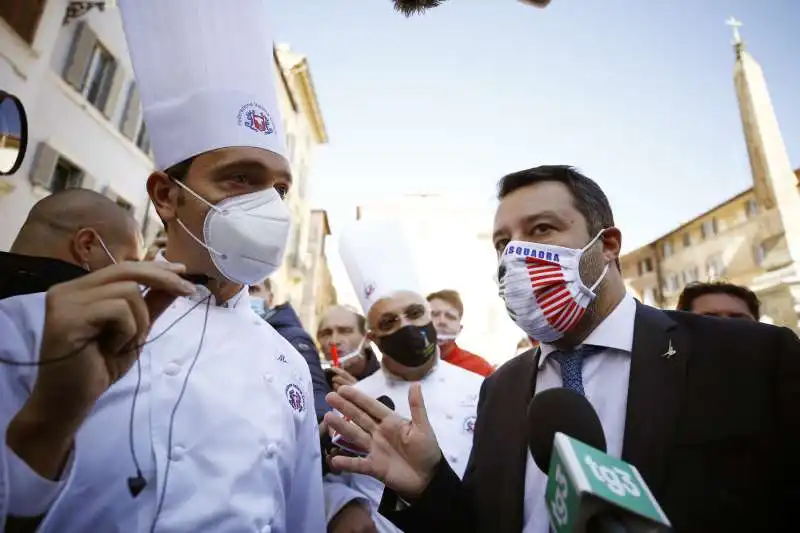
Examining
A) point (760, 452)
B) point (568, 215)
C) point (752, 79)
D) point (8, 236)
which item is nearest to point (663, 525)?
point (760, 452)

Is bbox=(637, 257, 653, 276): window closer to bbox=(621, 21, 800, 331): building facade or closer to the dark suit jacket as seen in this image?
bbox=(621, 21, 800, 331): building facade

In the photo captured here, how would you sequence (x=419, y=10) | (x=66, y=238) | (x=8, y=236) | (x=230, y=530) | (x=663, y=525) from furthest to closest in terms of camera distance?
1. (x=8, y=236)
2. (x=419, y=10)
3. (x=66, y=238)
4. (x=230, y=530)
5. (x=663, y=525)

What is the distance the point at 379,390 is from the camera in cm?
321

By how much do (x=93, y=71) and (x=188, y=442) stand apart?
384 inches

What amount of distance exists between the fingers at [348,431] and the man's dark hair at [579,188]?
45.7 inches

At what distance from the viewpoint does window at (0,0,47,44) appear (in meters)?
5.91

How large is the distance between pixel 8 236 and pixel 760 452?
26.2ft

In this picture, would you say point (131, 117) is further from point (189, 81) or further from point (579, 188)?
point (579, 188)

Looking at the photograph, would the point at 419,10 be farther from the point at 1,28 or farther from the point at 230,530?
the point at 1,28

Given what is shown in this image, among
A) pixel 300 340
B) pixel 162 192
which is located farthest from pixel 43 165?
pixel 162 192

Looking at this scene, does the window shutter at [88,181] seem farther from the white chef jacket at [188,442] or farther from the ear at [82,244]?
the white chef jacket at [188,442]

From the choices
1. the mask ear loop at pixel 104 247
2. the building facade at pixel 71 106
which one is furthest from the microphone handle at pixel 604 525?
the building facade at pixel 71 106

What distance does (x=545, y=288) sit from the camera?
1.74 metres

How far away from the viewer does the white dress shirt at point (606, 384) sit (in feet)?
4.99
